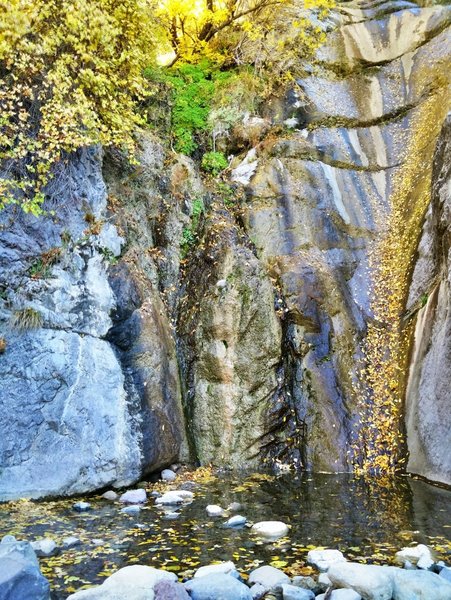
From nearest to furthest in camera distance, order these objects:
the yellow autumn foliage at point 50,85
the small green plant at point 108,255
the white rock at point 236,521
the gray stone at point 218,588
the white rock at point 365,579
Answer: the gray stone at point 218,588 < the white rock at point 365,579 < the white rock at point 236,521 < the yellow autumn foliage at point 50,85 < the small green plant at point 108,255

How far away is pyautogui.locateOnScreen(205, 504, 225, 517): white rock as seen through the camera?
6.16 metres

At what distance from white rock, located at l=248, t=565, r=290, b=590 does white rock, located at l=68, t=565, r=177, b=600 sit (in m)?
0.71

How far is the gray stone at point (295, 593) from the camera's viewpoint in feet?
12.8

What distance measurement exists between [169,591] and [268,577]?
951mm

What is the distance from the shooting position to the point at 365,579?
13.0 ft

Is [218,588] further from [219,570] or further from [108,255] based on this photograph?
[108,255]

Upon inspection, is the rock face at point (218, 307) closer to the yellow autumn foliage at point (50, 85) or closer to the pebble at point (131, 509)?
the yellow autumn foliage at point (50, 85)

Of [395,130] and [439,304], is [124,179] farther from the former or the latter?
[395,130]

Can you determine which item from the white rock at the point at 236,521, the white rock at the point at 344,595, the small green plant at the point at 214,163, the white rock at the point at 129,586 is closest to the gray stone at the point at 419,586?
the white rock at the point at 344,595

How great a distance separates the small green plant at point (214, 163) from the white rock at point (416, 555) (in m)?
9.50

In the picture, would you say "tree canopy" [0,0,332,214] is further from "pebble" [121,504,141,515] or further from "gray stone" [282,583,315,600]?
"gray stone" [282,583,315,600]

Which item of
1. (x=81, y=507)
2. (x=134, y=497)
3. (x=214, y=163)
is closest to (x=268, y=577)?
(x=134, y=497)

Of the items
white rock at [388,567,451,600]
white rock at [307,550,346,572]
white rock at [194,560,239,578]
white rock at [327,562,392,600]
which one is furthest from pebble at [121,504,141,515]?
white rock at [388,567,451,600]

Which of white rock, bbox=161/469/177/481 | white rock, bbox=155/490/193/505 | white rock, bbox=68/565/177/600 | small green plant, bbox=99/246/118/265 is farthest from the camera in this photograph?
small green plant, bbox=99/246/118/265
